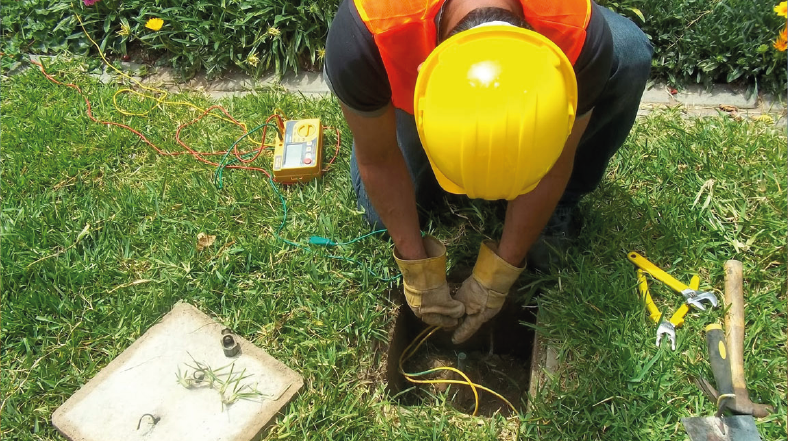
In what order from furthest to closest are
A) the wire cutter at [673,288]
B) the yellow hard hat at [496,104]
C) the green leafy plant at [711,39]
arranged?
1. the green leafy plant at [711,39]
2. the wire cutter at [673,288]
3. the yellow hard hat at [496,104]

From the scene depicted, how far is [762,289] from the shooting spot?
2344mm

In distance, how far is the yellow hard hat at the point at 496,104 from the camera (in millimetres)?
1325

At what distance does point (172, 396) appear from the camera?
7.22 ft

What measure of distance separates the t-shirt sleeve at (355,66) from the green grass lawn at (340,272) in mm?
853

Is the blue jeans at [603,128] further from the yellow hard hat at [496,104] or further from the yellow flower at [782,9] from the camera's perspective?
the yellow flower at [782,9]

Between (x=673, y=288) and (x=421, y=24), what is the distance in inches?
57.1

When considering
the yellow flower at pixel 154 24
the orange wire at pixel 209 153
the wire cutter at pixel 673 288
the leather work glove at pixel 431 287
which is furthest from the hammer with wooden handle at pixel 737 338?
the yellow flower at pixel 154 24

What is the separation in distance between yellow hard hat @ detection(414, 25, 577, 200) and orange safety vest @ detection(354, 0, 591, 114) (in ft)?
0.69

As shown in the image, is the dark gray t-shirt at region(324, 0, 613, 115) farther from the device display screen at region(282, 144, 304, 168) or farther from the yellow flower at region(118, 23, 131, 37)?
the yellow flower at region(118, 23, 131, 37)

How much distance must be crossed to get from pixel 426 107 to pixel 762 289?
1.71 m

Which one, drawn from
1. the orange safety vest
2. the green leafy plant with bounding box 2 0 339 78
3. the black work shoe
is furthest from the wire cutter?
the green leafy plant with bounding box 2 0 339 78

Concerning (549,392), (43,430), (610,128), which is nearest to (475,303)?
(549,392)

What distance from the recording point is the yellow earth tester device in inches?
110

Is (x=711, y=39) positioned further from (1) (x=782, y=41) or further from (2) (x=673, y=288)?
(2) (x=673, y=288)
